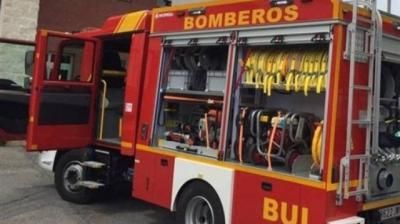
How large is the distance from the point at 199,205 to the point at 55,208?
2827mm

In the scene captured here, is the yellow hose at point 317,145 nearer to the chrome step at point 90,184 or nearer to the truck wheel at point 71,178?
the chrome step at point 90,184

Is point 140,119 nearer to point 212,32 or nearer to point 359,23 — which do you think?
point 212,32

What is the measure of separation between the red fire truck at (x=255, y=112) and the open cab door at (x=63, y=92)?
0.09 ft

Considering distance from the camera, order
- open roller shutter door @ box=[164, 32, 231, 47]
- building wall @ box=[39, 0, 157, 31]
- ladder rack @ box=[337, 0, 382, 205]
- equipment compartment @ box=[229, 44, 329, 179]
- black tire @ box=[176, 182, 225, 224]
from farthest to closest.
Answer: building wall @ box=[39, 0, 157, 31] → open roller shutter door @ box=[164, 32, 231, 47] → black tire @ box=[176, 182, 225, 224] → equipment compartment @ box=[229, 44, 329, 179] → ladder rack @ box=[337, 0, 382, 205]

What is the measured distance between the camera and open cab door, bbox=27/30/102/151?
7.95 metres

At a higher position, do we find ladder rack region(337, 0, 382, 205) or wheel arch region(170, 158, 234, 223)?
ladder rack region(337, 0, 382, 205)

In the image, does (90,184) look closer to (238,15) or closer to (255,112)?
(255,112)

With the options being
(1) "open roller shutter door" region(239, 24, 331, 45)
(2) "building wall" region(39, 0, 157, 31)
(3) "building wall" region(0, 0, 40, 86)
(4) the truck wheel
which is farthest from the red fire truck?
(2) "building wall" region(39, 0, 157, 31)

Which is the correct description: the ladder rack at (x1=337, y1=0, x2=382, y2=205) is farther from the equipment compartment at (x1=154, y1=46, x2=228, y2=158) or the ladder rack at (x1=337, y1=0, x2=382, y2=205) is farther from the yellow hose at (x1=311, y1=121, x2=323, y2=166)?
the equipment compartment at (x1=154, y1=46, x2=228, y2=158)

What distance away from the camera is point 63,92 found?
325 inches

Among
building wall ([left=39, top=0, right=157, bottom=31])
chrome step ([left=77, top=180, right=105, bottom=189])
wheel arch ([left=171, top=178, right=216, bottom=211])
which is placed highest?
building wall ([left=39, top=0, right=157, bottom=31])

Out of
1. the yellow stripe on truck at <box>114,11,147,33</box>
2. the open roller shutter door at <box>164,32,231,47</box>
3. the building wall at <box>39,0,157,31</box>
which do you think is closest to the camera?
the open roller shutter door at <box>164,32,231,47</box>

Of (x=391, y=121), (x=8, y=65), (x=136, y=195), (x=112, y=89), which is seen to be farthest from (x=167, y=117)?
(x=8, y=65)

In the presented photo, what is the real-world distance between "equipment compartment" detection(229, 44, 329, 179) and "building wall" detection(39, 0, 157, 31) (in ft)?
52.7
